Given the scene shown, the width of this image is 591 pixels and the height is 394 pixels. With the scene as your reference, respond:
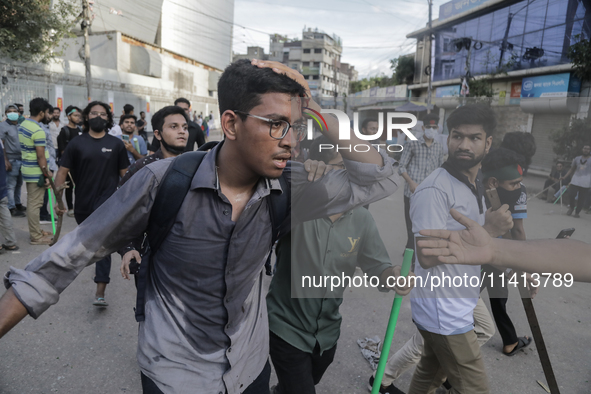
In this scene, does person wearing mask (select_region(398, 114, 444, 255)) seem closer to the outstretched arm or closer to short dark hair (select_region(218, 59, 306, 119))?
the outstretched arm

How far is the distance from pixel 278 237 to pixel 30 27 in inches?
671

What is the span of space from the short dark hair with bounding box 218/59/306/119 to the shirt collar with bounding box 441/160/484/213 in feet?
2.56

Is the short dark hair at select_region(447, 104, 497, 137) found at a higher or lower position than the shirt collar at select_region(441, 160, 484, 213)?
higher

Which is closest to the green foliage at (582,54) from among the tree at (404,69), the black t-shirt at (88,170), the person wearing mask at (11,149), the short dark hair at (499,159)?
the short dark hair at (499,159)

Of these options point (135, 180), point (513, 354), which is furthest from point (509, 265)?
point (513, 354)

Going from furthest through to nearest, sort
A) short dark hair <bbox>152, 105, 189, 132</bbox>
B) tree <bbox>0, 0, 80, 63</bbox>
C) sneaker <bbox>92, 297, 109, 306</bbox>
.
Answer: tree <bbox>0, 0, 80, 63</bbox>
sneaker <bbox>92, 297, 109, 306</bbox>
short dark hair <bbox>152, 105, 189, 132</bbox>

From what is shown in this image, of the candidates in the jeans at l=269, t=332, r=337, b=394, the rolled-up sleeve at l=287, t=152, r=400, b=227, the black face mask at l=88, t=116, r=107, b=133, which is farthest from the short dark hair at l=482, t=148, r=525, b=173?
the black face mask at l=88, t=116, r=107, b=133

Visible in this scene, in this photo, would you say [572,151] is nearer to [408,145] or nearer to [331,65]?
[408,145]

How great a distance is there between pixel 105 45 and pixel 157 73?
4.21 m

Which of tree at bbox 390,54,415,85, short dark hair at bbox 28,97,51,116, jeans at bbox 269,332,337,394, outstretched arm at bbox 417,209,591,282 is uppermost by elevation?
tree at bbox 390,54,415,85

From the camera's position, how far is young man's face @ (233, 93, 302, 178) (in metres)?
1.39

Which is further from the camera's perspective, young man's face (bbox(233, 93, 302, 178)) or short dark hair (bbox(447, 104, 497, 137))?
short dark hair (bbox(447, 104, 497, 137))

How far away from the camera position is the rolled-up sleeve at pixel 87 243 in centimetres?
119

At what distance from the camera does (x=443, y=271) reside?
6.15ft
